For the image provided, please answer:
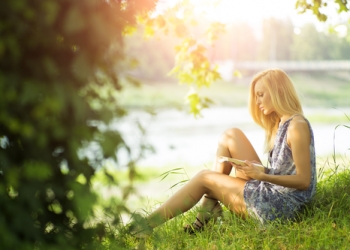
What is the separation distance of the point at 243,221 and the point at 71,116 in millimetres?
1731

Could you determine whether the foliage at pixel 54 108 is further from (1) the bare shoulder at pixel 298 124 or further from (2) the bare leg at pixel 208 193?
(1) the bare shoulder at pixel 298 124

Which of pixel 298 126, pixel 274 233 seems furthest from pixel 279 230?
pixel 298 126

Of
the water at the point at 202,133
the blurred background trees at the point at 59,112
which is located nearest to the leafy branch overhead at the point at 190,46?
the water at the point at 202,133

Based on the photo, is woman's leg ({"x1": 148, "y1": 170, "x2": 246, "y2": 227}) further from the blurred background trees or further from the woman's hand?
the blurred background trees

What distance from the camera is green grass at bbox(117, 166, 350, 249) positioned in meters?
A: 2.67

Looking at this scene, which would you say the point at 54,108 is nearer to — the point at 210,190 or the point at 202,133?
the point at 210,190

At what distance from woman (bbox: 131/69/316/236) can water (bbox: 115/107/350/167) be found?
2.55ft

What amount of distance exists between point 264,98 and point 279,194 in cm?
61

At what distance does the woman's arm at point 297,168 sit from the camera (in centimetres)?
283

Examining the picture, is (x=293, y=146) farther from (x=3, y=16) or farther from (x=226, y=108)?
(x=226, y=108)

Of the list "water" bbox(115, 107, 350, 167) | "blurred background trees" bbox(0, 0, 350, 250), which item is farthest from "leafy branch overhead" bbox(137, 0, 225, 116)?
"blurred background trees" bbox(0, 0, 350, 250)

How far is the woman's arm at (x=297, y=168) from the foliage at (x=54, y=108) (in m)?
1.37

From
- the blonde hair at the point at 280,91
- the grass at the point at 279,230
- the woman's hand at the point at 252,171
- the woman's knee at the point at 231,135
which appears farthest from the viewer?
the woman's knee at the point at 231,135

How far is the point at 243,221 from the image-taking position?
9.74ft
